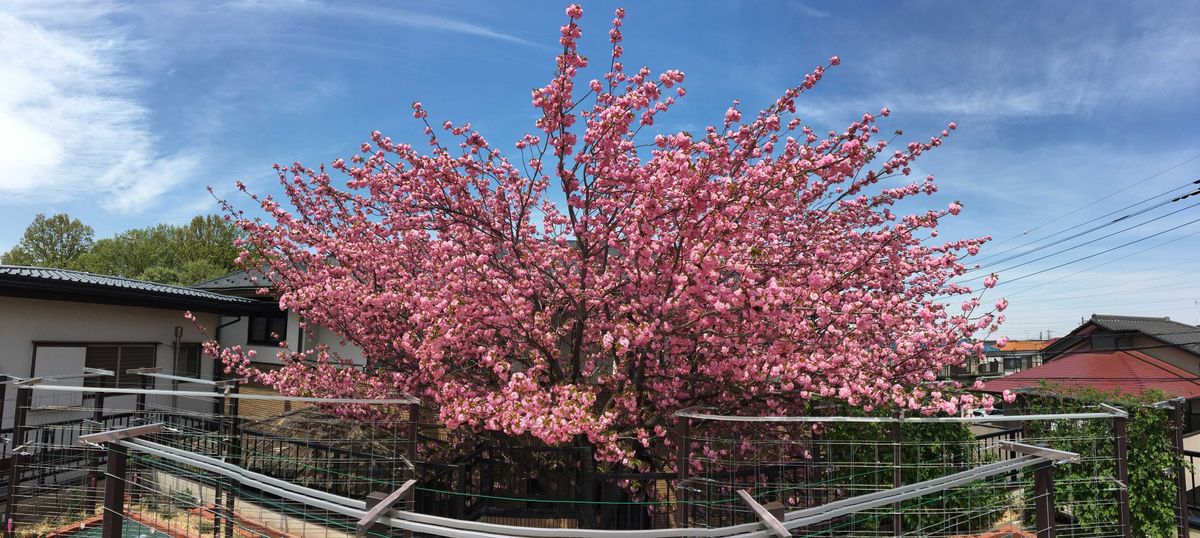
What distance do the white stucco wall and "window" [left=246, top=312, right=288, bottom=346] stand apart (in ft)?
6.53

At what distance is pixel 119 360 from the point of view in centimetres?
1236

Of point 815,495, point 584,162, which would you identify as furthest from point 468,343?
point 815,495

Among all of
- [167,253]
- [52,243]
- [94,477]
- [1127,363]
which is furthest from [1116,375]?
[52,243]

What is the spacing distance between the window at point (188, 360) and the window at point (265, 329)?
2.07 meters

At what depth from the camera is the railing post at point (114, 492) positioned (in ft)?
11.5

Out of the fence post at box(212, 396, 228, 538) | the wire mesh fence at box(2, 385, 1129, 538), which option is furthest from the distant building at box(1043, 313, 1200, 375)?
the fence post at box(212, 396, 228, 538)

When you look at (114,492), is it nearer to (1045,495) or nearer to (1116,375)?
(1045,495)

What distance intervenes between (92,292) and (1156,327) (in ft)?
100.0

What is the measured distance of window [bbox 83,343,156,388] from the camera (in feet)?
38.9

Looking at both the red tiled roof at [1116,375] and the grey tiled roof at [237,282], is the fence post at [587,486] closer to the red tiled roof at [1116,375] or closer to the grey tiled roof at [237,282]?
the red tiled roof at [1116,375]

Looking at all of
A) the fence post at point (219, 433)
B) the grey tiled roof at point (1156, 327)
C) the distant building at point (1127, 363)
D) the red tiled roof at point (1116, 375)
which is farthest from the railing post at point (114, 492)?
the grey tiled roof at point (1156, 327)

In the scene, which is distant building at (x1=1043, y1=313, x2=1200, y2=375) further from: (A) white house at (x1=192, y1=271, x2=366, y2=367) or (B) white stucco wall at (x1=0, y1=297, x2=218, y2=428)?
(B) white stucco wall at (x1=0, y1=297, x2=218, y2=428)

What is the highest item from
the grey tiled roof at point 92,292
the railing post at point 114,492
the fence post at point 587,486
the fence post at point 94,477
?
the grey tiled roof at point 92,292

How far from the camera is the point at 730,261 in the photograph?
5.75 metres
